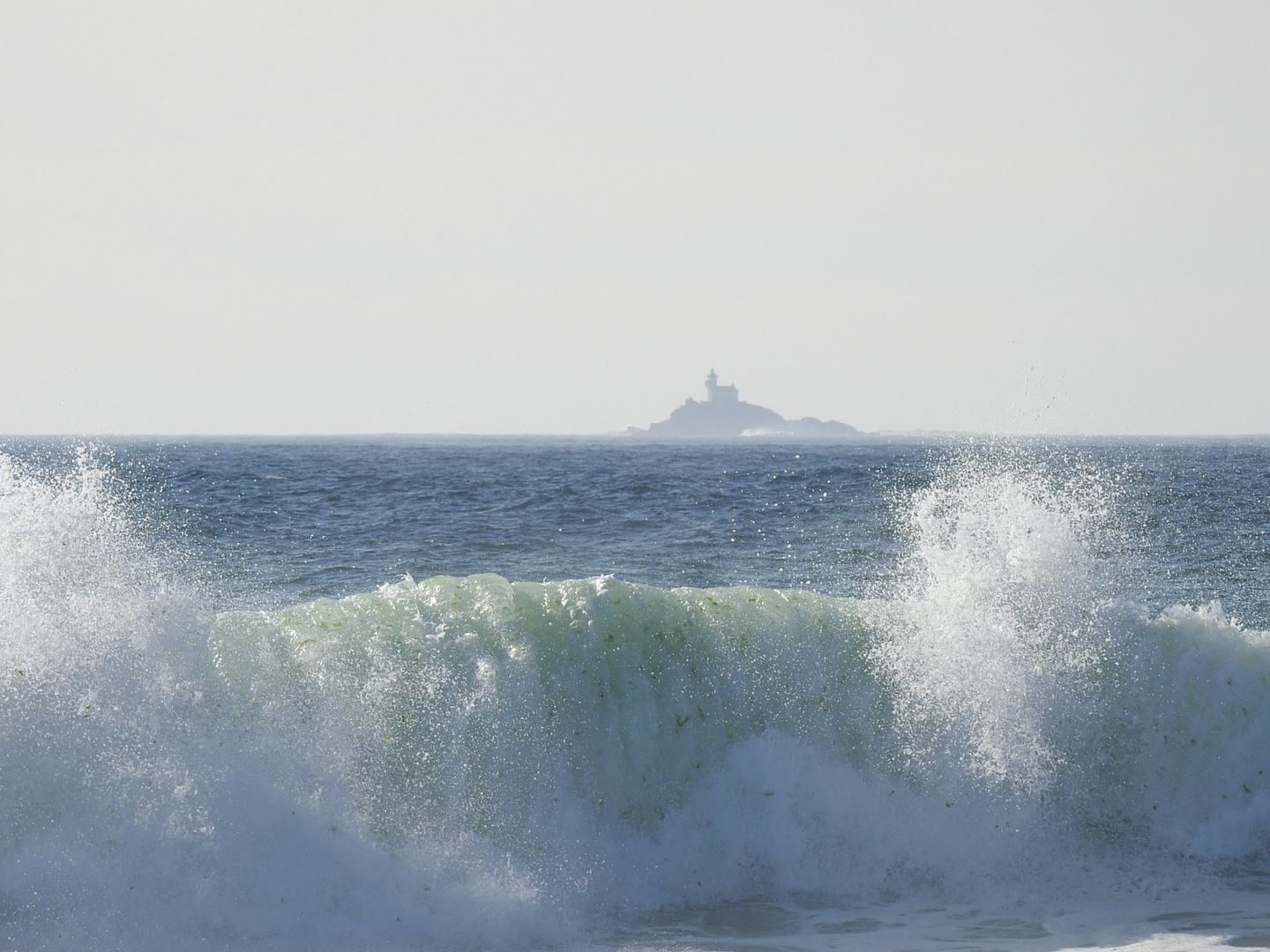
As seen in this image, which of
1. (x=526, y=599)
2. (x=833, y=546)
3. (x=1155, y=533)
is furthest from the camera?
(x=1155, y=533)

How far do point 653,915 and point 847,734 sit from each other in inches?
93.6

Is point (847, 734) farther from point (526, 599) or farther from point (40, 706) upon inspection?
point (40, 706)

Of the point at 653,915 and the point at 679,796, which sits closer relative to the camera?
the point at 653,915

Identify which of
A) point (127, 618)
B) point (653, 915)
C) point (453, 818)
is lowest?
point (653, 915)

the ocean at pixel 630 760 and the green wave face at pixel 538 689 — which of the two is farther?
the green wave face at pixel 538 689

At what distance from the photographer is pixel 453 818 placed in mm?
8047

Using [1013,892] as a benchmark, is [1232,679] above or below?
above

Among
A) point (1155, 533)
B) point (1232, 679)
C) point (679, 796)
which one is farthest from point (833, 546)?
point (679, 796)

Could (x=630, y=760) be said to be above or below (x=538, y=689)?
below

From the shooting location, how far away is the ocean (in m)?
7.45

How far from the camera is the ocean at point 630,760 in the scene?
293 inches

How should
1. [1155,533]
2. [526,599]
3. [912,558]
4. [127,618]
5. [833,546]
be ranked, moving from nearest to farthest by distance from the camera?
[127,618] < [526,599] < [912,558] < [833,546] < [1155,533]

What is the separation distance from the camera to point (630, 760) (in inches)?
346

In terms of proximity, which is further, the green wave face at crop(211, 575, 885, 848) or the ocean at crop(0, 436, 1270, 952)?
the green wave face at crop(211, 575, 885, 848)
